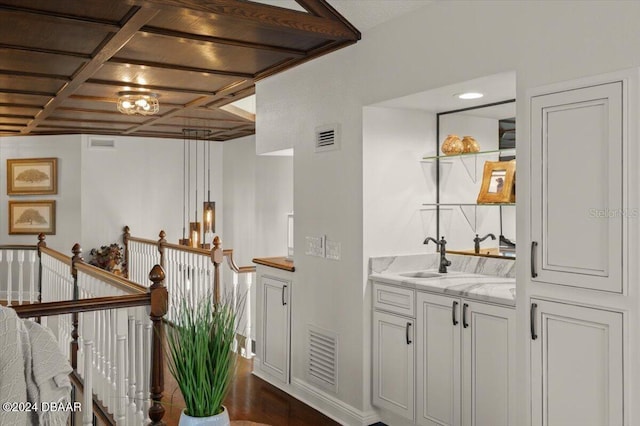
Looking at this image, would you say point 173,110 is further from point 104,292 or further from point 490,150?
point 490,150

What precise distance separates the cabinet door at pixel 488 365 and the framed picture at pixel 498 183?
2.60 feet

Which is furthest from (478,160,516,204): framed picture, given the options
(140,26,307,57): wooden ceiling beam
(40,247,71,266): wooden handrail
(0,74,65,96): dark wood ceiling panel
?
(0,74,65,96): dark wood ceiling panel

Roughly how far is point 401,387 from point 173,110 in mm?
4304

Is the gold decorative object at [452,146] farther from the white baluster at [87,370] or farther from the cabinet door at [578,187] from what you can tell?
the white baluster at [87,370]

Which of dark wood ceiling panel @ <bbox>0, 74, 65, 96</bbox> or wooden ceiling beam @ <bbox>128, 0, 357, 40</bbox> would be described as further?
dark wood ceiling panel @ <bbox>0, 74, 65, 96</bbox>

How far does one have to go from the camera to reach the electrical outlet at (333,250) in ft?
12.8

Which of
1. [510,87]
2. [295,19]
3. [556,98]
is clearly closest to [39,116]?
[295,19]

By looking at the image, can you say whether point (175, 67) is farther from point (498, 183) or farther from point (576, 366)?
point (576, 366)

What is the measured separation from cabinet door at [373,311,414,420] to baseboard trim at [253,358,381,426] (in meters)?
0.13

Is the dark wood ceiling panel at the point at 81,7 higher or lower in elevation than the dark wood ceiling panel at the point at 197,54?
lower

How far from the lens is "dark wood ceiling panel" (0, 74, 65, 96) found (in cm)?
466

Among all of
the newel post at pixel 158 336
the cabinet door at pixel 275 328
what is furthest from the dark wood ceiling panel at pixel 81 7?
the cabinet door at pixel 275 328

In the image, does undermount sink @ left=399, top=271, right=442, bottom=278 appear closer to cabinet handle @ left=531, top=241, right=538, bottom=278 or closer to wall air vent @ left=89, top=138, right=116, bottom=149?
cabinet handle @ left=531, top=241, right=538, bottom=278

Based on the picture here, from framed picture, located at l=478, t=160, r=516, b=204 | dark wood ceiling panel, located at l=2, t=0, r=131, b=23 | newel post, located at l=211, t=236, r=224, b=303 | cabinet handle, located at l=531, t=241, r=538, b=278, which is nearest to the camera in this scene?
cabinet handle, located at l=531, t=241, r=538, b=278
